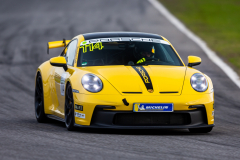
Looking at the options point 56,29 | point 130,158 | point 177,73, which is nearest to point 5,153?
point 130,158

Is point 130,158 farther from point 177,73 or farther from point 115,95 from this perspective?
point 177,73

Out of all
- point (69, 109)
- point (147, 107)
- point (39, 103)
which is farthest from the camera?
point (39, 103)

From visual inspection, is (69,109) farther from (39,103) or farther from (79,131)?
(39,103)

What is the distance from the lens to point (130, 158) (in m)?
4.75

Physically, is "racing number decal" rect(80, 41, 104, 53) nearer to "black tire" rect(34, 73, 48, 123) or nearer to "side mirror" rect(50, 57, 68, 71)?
"side mirror" rect(50, 57, 68, 71)

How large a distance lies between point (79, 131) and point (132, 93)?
839 mm

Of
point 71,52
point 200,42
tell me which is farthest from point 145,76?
point 200,42

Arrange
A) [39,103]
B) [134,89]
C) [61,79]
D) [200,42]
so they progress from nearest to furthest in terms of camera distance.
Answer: [134,89]
[61,79]
[39,103]
[200,42]

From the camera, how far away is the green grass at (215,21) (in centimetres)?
1842

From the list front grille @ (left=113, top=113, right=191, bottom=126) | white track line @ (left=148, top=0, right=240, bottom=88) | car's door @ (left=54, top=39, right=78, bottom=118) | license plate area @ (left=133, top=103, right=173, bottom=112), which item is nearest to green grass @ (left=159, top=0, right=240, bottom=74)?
white track line @ (left=148, top=0, right=240, bottom=88)

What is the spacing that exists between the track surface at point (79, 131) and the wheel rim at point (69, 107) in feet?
0.64

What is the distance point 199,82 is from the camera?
21.9ft

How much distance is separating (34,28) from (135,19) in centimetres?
600

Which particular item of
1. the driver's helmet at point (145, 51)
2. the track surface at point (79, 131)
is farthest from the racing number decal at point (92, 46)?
the track surface at point (79, 131)
